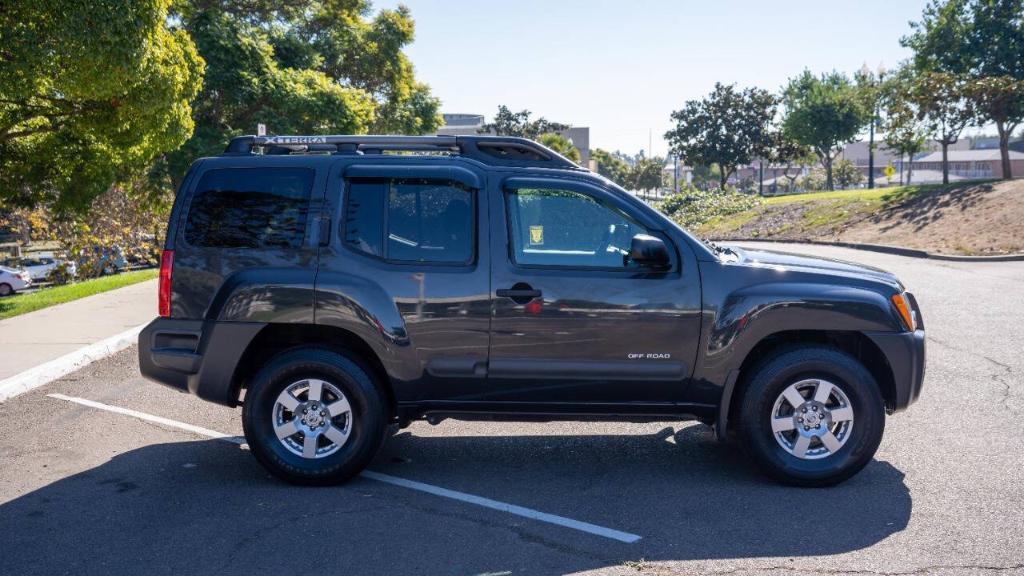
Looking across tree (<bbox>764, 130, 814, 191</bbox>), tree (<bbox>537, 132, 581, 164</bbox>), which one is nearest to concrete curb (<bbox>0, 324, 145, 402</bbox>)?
tree (<bbox>537, 132, 581, 164</bbox>)

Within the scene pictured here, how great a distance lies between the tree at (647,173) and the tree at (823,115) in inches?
2318

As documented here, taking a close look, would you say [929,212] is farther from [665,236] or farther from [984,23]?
[665,236]

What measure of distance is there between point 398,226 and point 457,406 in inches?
46.5

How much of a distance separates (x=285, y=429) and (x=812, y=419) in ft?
10.6

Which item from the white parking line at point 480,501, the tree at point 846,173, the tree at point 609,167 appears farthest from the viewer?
the tree at point 609,167

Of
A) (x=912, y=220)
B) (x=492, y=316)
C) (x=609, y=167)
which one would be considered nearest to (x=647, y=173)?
(x=609, y=167)

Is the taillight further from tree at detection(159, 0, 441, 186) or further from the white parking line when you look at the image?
tree at detection(159, 0, 441, 186)

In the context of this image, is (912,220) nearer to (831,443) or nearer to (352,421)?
(831,443)

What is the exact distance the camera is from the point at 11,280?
103 ft

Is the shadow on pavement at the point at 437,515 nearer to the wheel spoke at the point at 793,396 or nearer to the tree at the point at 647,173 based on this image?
the wheel spoke at the point at 793,396

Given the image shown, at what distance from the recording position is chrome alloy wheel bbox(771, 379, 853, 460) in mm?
5273

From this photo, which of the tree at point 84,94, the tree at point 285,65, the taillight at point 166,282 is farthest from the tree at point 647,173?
the taillight at point 166,282

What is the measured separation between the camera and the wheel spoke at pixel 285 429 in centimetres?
538

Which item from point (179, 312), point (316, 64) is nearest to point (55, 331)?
point (179, 312)
